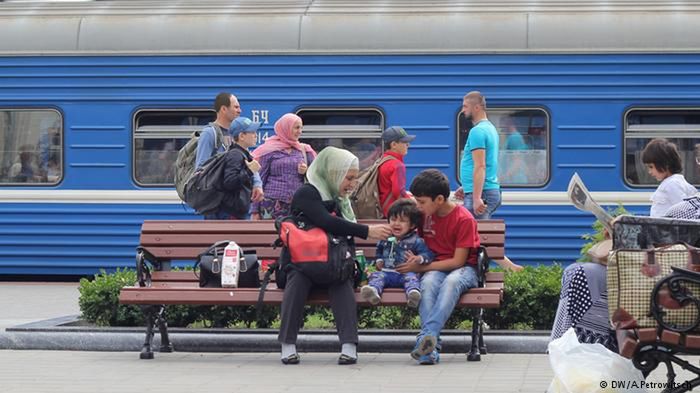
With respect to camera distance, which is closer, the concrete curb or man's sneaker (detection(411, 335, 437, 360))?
man's sneaker (detection(411, 335, 437, 360))

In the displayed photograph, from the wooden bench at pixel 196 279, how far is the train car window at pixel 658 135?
4927 millimetres

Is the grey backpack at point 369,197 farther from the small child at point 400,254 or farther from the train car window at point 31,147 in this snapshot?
the train car window at point 31,147

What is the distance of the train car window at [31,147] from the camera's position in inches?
580

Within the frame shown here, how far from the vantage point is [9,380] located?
7.82 meters

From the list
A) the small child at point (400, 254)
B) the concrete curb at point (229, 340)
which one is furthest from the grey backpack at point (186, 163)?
the small child at point (400, 254)

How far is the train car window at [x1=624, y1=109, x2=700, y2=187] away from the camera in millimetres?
13789

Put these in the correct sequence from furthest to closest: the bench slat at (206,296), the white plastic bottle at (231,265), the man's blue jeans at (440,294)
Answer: the white plastic bottle at (231,265) → the bench slat at (206,296) → the man's blue jeans at (440,294)

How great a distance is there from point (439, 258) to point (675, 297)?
285 centimetres

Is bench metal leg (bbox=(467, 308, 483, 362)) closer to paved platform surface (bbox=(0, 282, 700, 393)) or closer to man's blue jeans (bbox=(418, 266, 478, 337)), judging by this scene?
paved platform surface (bbox=(0, 282, 700, 393))

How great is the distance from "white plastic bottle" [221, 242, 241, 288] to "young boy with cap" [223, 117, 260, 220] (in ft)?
3.77

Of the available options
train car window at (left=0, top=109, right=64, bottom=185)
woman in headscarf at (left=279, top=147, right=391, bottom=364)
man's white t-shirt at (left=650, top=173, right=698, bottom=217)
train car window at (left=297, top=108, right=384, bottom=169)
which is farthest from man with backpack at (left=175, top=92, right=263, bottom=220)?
train car window at (left=0, top=109, right=64, bottom=185)

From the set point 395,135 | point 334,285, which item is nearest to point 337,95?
point 395,135

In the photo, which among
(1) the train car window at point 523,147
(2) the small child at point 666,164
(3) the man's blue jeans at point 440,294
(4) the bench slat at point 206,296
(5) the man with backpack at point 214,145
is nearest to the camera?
(2) the small child at point 666,164

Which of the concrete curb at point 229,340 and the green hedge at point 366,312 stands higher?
the green hedge at point 366,312
